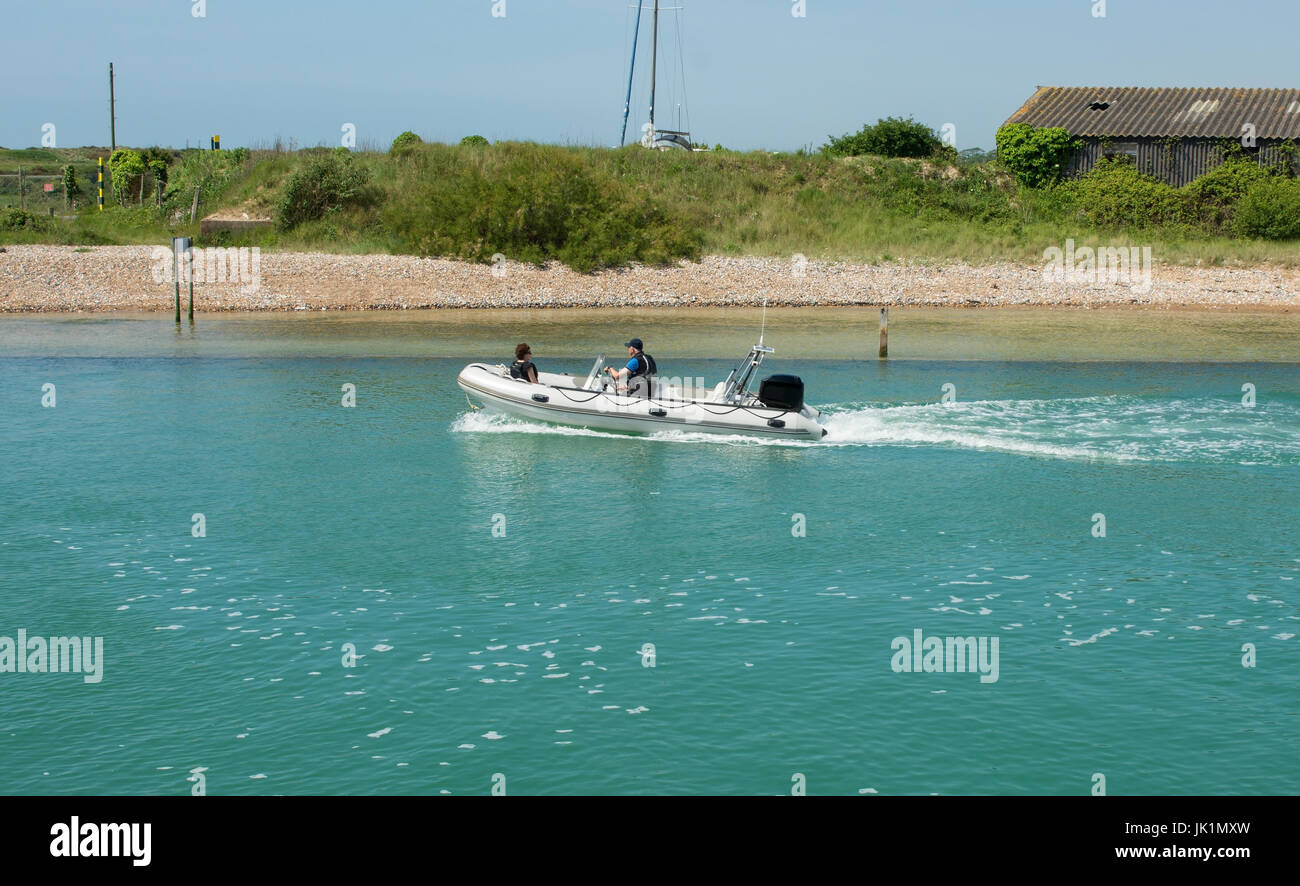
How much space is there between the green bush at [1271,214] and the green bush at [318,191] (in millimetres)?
33409

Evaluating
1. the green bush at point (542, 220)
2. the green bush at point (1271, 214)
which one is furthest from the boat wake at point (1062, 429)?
the green bush at point (1271, 214)

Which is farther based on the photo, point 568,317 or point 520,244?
point 520,244

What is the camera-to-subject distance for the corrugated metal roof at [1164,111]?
167ft

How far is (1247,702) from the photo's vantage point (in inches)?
408

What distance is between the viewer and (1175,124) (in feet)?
168

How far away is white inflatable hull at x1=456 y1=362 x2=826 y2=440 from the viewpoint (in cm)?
2019

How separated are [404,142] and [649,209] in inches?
489

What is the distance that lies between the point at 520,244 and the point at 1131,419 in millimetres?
26659

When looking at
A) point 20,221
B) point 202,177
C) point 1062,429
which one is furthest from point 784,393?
point 202,177

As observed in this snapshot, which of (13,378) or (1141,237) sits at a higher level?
(1141,237)

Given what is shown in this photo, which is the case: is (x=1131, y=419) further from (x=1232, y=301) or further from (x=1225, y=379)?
(x=1232, y=301)

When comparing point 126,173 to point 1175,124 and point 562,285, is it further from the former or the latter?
point 1175,124
